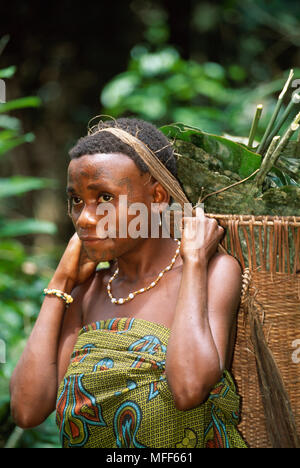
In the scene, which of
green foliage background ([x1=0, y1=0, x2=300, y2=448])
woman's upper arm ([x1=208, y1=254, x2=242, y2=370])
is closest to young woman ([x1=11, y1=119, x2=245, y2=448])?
woman's upper arm ([x1=208, y1=254, x2=242, y2=370])

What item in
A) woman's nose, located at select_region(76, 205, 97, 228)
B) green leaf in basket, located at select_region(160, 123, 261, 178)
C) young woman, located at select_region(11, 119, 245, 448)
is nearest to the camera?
young woman, located at select_region(11, 119, 245, 448)

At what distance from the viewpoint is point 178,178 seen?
1.72 m

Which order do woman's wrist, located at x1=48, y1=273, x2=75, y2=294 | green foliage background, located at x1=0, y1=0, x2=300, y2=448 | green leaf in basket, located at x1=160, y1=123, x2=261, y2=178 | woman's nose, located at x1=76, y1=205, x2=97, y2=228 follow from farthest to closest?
green foliage background, located at x1=0, y1=0, x2=300, y2=448
woman's wrist, located at x1=48, y1=273, x2=75, y2=294
green leaf in basket, located at x1=160, y1=123, x2=261, y2=178
woman's nose, located at x1=76, y1=205, x2=97, y2=228

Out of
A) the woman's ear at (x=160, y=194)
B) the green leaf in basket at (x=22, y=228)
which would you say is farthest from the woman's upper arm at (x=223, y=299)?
the green leaf in basket at (x=22, y=228)

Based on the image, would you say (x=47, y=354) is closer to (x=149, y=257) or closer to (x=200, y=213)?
(x=149, y=257)

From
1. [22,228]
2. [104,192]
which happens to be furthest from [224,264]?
[22,228]

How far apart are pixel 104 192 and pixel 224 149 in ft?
1.36

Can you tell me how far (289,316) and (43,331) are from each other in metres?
0.75

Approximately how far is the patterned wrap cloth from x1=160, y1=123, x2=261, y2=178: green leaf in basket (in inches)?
21.6

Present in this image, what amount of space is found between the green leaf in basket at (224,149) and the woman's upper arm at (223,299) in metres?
0.30

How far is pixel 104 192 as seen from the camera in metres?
1.53

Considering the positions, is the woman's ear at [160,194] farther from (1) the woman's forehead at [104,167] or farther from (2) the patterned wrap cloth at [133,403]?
(2) the patterned wrap cloth at [133,403]

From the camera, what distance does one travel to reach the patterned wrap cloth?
1421 mm

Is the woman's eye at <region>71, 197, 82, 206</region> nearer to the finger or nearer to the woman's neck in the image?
the woman's neck
